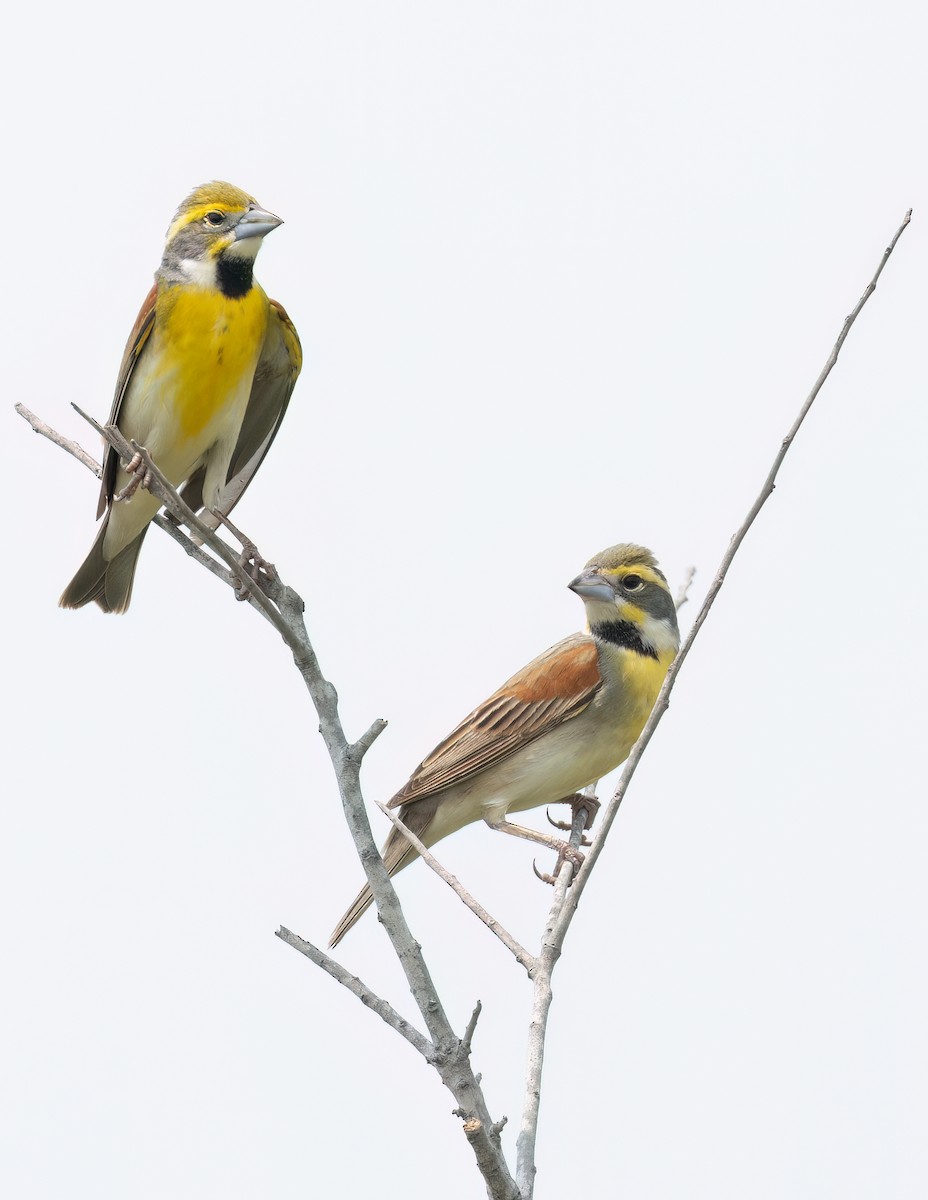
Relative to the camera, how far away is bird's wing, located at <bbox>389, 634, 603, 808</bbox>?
769cm

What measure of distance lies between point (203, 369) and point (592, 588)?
87.0 inches

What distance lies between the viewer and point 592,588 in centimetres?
769

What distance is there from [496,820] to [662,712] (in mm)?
3363

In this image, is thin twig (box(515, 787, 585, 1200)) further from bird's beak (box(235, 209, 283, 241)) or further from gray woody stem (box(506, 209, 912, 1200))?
bird's beak (box(235, 209, 283, 241))

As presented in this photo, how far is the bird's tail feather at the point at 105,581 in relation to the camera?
814cm

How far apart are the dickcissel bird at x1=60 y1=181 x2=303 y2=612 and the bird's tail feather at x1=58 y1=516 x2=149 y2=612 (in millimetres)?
19

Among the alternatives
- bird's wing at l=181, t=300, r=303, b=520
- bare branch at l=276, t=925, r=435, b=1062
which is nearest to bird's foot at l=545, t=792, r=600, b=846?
bird's wing at l=181, t=300, r=303, b=520

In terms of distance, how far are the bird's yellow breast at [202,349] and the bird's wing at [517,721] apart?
6.75ft

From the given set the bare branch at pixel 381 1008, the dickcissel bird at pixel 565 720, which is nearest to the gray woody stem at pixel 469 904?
the bare branch at pixel 381 1008

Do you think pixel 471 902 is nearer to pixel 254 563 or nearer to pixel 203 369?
pixel 254 563

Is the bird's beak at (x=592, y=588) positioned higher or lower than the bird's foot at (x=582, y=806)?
higher

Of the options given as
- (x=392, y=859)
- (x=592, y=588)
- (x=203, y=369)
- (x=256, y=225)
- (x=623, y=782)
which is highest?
(x=256, y=225)

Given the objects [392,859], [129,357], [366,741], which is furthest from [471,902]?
[129,357]

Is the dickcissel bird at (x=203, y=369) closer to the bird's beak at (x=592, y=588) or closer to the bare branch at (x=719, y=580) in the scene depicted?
the bird's beak at (x=592, y=588)
